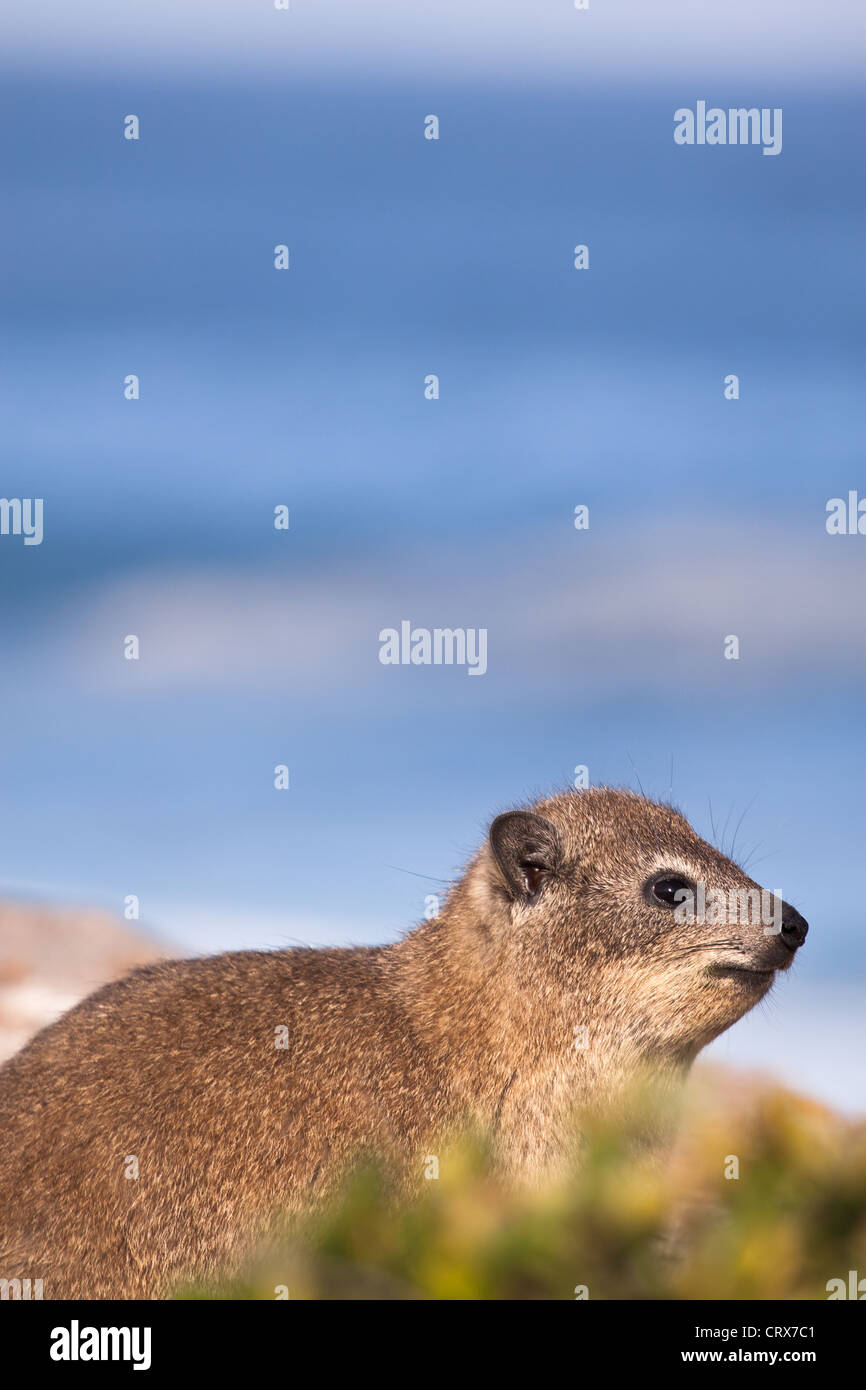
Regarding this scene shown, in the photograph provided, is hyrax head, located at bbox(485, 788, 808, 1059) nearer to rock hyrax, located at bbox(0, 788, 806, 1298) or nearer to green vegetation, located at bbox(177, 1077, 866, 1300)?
rock hyrax, located at bbox(0, 788, 806, 1298)

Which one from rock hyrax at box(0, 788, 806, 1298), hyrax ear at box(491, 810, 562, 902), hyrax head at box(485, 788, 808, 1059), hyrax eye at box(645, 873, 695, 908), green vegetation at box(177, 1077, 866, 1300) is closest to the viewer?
green vegetation at box(177, 1077, 866, 1300)

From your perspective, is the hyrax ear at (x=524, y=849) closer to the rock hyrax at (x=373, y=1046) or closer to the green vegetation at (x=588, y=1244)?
the rock hyrax at (x=373, y=1046)

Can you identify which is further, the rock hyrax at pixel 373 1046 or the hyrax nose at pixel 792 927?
the hyrax nose at pixel 792 927

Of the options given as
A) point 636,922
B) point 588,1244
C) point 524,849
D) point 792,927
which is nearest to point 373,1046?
point 524,849

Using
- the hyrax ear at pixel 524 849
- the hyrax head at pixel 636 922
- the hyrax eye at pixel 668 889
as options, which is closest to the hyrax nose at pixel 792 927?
the hyrax head at pixel 636 922

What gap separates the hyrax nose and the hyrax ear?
1.47 meters

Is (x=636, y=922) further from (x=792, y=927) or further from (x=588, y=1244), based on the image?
(x=588, y=1244)

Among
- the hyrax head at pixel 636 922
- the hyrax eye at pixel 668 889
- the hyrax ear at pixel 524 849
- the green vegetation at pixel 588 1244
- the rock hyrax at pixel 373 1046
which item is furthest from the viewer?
the hyrax ear at pixel 524 849

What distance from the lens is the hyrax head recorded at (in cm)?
928

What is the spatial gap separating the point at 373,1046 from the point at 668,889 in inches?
82.4

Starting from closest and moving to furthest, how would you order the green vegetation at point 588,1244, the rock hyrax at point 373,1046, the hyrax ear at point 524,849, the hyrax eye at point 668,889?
the green vegetation at point 588,1244
the rock hyrax at point 373,1046
the hyrax eye at point 668,889
the hyrax ear at point 524,849

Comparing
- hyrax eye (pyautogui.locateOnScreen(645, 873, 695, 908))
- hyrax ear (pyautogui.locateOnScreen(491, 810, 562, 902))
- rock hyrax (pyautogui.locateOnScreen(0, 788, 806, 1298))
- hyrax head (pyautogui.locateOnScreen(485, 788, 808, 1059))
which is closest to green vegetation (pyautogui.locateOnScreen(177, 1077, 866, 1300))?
rock hyrax (pyautogui.locateOnScreen(0, 788, 806, 1298))

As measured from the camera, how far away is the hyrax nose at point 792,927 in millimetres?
9305

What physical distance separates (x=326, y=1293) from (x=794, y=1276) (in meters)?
1.16
